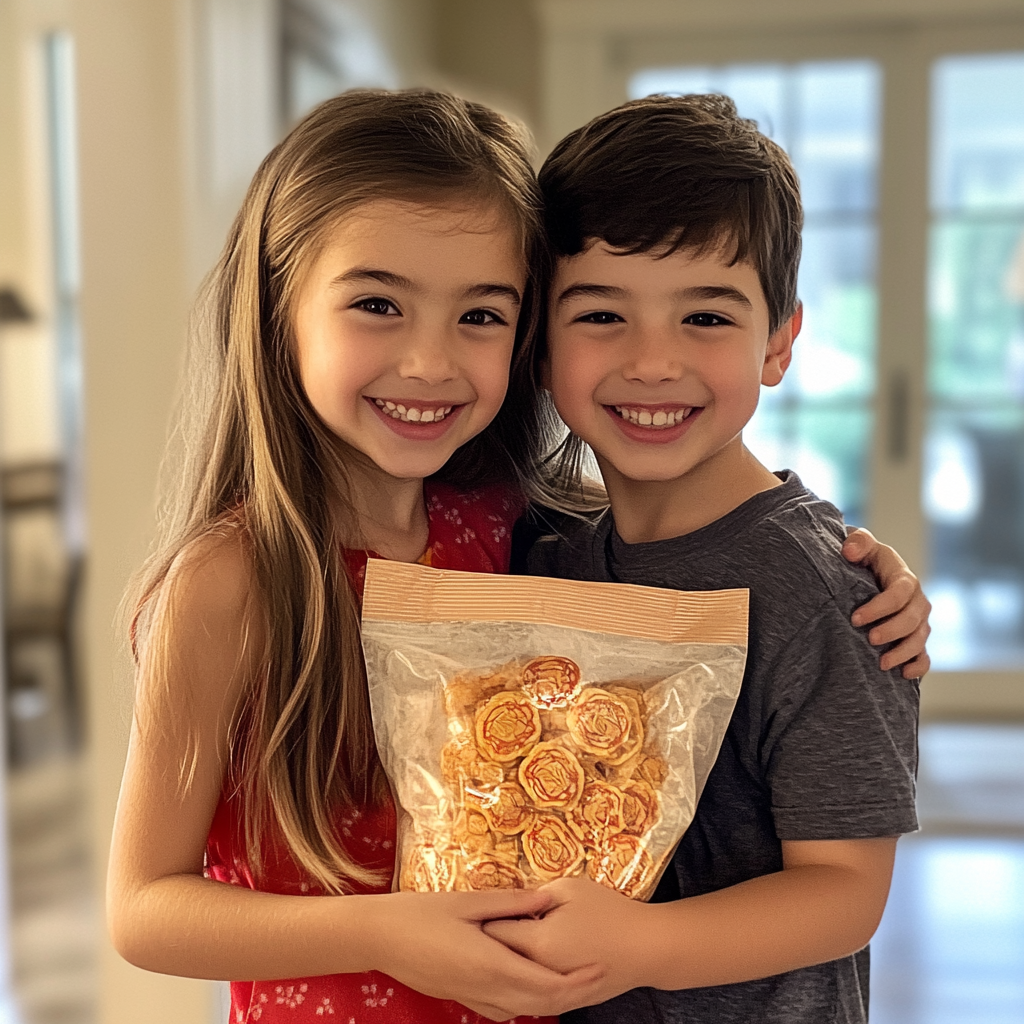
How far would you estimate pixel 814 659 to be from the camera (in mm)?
783

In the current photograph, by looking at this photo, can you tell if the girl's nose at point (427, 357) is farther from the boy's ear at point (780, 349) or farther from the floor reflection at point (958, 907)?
the floor reflection at point (958, 907)

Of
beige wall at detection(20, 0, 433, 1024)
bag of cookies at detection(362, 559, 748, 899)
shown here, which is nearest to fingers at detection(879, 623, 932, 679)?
bag of cookies at detection(362, 559, 748, 899)

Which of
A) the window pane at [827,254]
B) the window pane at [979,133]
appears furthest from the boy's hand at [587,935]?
the window pane at [979,133]

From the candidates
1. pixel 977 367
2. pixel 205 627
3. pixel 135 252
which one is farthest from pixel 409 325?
pixel 977 367

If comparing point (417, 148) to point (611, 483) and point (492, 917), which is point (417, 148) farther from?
point (492, 917)

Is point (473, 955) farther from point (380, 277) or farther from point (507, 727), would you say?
point (380, 277)

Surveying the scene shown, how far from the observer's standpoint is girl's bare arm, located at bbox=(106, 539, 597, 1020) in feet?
2.31

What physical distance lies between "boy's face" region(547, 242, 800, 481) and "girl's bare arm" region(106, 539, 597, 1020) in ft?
0.91

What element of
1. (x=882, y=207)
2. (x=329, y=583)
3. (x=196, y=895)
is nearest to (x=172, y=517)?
(x=329, y=583)

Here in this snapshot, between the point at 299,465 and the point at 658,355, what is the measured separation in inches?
10.7

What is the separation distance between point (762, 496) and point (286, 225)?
0.40m

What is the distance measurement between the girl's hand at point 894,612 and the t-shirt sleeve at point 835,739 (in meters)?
0.01

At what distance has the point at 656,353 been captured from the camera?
2.73 feet

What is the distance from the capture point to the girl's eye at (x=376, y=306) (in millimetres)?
819
